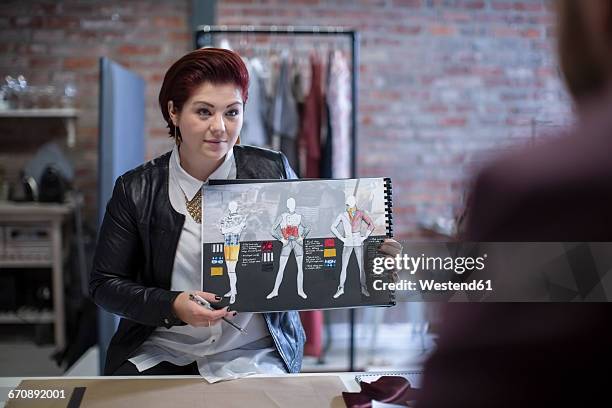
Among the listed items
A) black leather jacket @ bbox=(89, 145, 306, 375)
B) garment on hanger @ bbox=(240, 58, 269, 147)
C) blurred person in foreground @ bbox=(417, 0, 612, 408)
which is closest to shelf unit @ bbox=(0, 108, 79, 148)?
garment on hanger @ bbox=(240, 58, 269, 147)

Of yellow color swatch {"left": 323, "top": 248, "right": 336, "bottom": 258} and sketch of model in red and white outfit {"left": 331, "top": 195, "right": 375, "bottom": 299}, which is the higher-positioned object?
sketch of model in red and white outfit {"left": 331, "top": 195, "right": 375, "bottom": 299}

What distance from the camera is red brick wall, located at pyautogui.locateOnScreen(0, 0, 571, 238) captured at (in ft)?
12.5

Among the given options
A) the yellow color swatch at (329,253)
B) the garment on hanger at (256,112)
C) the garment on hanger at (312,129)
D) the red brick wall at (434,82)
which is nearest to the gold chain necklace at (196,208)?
the yellow color swatch at (329,253)

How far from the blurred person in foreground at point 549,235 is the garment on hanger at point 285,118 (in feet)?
8.13

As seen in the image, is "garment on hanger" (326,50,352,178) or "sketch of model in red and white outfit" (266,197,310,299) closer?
"sketch of model in red and white outfit" (266,197,310,299)

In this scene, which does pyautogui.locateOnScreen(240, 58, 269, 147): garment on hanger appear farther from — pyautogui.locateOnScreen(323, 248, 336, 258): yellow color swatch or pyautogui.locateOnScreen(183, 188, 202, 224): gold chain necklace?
pyautogui.locateOnScreen(323, 248, 336, 258): yellow color swatch

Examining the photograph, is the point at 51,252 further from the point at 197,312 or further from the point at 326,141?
the point at 197,312

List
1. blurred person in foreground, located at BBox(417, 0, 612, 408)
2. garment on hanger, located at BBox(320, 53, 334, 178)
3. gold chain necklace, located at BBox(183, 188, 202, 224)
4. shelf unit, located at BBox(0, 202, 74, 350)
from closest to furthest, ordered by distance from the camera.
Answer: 1. blurred person in foreground, located at BBox(417, 0, 612, 408)
2. gold chain necklace, located at BBox(183, 188, 202, 224)
3. garment on hanger, located at BBox(320, 53, 334, 178)
4. shelf unit, located at BBox(0, 202, 74, 350)

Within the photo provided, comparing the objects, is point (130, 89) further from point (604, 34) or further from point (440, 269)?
point (604, 34)

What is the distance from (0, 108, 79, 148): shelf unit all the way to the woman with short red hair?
2.56 metres

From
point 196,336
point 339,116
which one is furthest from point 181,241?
point 339,116

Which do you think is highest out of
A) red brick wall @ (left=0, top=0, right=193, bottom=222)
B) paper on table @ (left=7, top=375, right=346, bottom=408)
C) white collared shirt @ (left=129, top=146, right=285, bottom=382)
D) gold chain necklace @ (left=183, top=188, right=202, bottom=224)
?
red brick wall @ (left=0, top=0, right=193, bottom=222)

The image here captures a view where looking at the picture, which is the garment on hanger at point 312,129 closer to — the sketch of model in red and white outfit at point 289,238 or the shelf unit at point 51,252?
the shelf unit at point 51,252

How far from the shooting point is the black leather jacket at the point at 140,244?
4.35 ft
